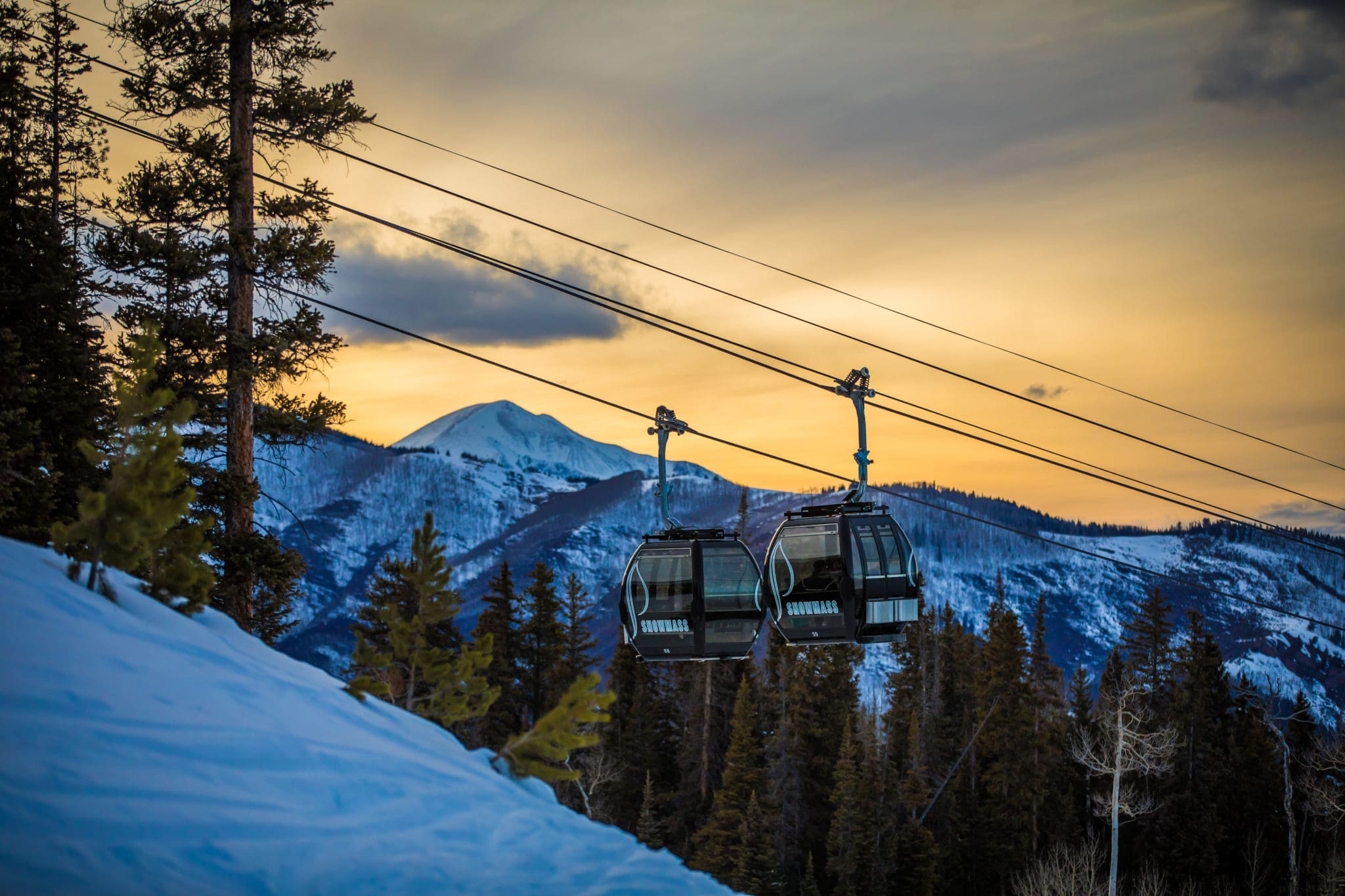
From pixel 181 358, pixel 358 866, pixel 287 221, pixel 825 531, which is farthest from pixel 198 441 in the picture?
pixel 358 866

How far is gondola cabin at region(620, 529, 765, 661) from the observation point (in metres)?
16.2

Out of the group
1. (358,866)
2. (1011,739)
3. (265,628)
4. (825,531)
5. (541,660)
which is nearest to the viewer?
(358,866)

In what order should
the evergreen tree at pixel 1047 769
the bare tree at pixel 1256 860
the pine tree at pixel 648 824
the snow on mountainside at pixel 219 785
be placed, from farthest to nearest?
the evergreen tree at pixel 1047 769, the bare tree at pixel 1256 860, the pine tree at pixel 648 824, the snow on mountainside at pixel 219 785

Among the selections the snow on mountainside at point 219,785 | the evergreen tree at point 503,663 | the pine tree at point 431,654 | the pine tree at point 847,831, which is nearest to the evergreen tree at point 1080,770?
the pine tree at point 847,831

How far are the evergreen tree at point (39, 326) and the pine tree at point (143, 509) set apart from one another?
12.3 m

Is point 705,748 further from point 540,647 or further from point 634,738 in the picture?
point 540,647

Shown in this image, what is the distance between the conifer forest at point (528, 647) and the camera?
521 inches

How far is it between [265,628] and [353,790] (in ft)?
45.8

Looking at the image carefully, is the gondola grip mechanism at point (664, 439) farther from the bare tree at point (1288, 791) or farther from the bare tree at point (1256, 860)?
the bare tree at point (1256, 860)

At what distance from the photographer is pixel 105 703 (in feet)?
28.1

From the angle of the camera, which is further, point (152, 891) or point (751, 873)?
point (751, 873)

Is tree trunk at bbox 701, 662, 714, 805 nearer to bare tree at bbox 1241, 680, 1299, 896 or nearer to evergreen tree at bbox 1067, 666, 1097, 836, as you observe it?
evergreen tree at bbox 1067, 666, 1097, 836

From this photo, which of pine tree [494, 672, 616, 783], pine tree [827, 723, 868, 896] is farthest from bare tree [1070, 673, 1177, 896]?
pine tree [494, 672, 616, 783]

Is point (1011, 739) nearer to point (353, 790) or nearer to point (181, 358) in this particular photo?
point (181, 358)
